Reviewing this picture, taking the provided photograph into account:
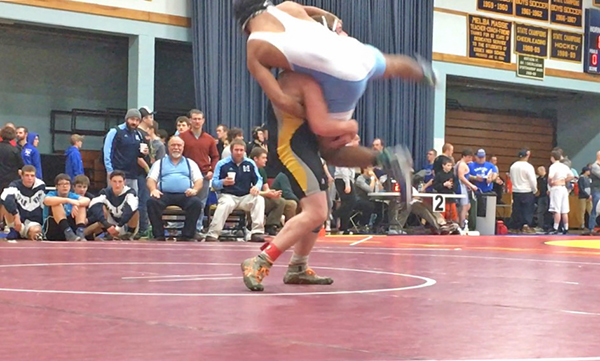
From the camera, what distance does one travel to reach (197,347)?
2.51 meters

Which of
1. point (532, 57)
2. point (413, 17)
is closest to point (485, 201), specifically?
point (413, 17)

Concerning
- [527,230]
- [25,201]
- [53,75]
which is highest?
[53,75]

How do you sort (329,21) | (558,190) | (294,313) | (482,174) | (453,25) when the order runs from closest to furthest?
(294,313) → (329,21) → (482,174) → (558,190) → (453,25)

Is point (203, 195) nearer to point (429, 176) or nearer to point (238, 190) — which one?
point (238, 190)

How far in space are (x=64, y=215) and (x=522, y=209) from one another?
8.97 metres

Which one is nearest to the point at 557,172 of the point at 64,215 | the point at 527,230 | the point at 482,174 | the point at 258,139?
the point at 527,230

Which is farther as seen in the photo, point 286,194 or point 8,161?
point 286,194

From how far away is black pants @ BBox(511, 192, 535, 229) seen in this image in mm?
16297

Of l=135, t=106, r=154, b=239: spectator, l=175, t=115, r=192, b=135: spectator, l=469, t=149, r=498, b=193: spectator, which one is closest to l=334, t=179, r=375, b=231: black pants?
l=469, t=149, r=498, b=193: spectator

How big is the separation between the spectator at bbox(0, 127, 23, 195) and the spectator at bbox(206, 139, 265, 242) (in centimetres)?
229

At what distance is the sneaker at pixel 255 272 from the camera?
409 cm

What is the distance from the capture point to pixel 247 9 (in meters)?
4.37

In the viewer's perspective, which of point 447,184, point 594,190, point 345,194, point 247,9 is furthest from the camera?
point 594,190

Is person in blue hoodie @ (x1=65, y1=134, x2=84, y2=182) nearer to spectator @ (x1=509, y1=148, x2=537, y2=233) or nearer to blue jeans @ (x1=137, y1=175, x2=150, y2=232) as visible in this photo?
blue jeans @ (x1=137, y1=175, x2=150, y2=232)
